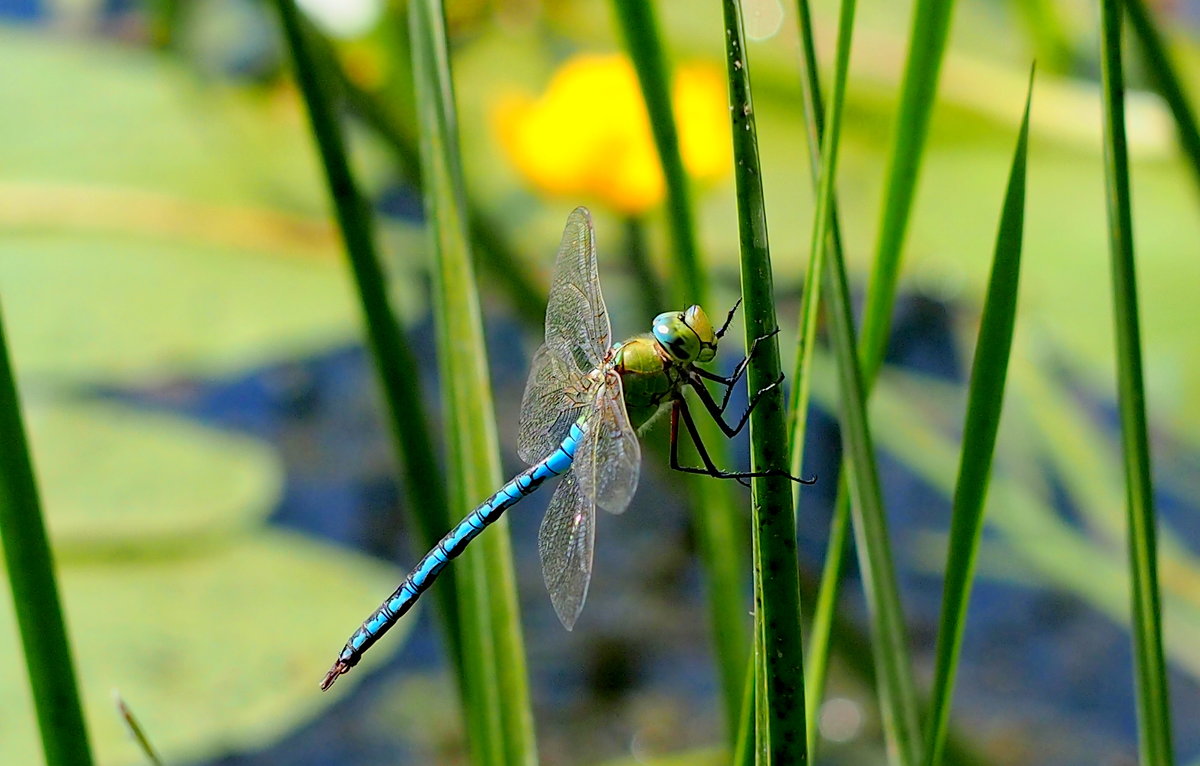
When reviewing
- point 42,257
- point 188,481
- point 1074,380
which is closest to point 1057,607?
point 1074,380

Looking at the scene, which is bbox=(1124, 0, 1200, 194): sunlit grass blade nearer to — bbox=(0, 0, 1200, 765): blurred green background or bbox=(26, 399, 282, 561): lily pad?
bbox=(0, 0, 1200, 765): blurred green background

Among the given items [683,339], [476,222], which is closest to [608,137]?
[476,222]

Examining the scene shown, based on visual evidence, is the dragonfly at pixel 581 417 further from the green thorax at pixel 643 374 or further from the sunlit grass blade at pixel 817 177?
the sunlit grass blade at pixel 817 177

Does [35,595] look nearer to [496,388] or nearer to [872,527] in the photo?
[872,527]

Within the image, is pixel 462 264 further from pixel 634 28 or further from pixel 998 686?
pixel 998 686

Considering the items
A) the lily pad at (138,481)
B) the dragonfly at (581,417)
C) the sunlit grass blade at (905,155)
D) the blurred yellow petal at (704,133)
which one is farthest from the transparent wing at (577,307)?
the lily pad at (138,481)

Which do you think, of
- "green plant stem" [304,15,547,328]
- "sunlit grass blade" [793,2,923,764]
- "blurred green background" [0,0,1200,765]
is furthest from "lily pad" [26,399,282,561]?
"sunlit grass blade" [793,2,923,764]
